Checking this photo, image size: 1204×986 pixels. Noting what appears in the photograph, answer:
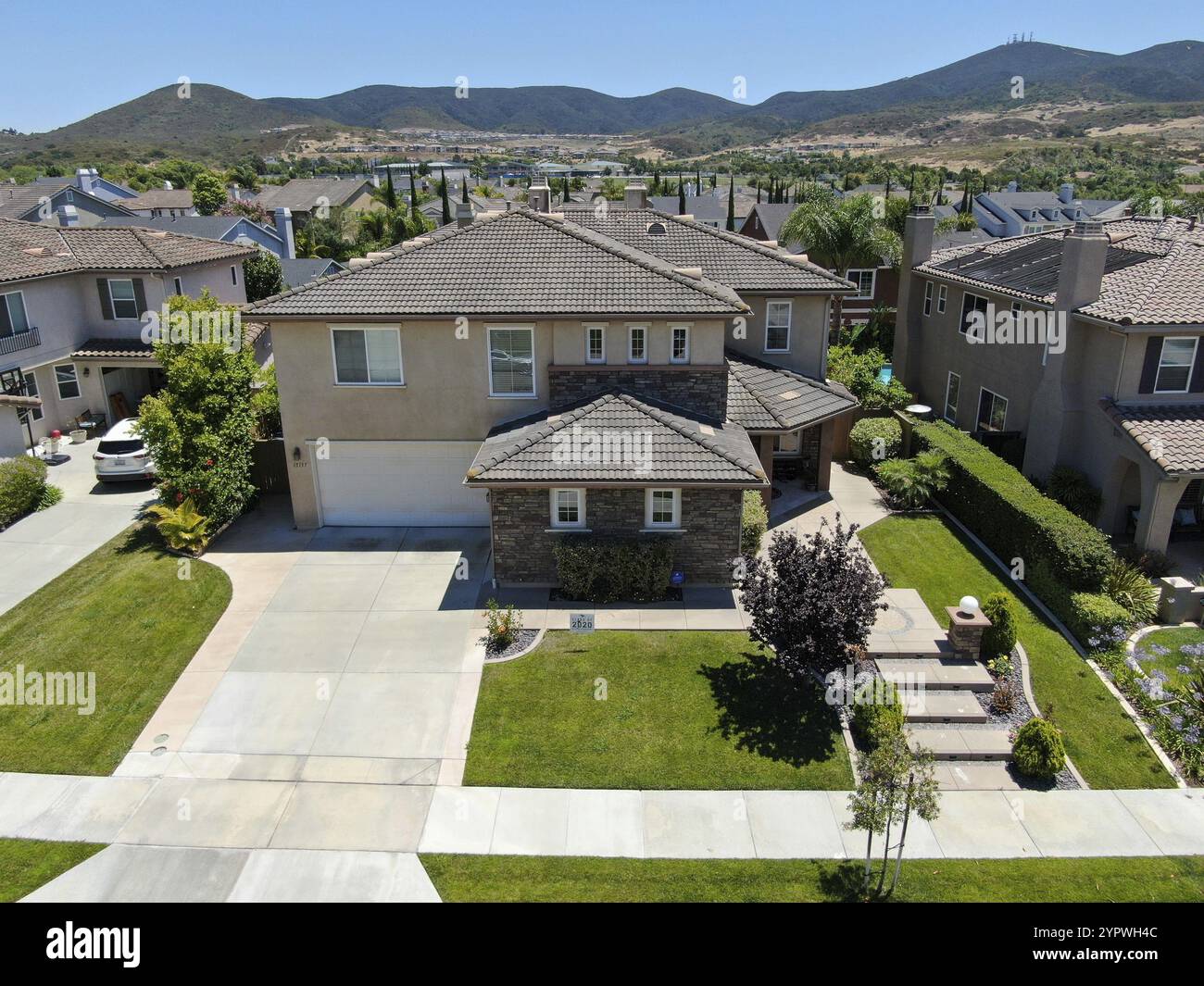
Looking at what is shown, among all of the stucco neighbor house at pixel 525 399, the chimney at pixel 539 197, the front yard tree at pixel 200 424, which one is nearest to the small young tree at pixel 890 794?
the stucco neighbor house at pixel 525 399

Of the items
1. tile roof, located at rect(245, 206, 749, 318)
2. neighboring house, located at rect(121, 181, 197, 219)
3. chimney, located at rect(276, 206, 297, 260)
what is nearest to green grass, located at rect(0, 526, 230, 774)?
tile roof, located at rect(245, 206, 749, 318)

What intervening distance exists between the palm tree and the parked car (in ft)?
89.6

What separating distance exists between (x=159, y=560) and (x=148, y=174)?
4717 inches

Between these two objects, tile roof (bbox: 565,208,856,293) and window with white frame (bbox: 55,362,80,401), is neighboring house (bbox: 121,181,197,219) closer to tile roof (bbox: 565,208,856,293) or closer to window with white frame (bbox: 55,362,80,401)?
window with white frame (bbox: 55,362,80,401)

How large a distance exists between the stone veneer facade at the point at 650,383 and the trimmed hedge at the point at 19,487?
13.4 meters

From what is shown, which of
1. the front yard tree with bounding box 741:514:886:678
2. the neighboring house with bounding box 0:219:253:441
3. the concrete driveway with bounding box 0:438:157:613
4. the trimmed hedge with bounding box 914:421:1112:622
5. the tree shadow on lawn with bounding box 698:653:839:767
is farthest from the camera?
the neighboring house with bounding box 0:219:253:441

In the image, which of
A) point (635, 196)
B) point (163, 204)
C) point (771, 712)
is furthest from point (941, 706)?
point (163, 204)

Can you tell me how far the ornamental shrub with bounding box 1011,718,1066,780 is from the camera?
1234 centimetres

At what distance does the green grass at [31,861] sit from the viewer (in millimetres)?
10398

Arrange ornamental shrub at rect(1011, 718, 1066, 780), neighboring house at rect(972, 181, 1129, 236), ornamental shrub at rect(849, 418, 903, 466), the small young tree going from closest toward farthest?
1. the small young tree
2. ornamental shrub at rect(1011, 718, 1066, 780)
3. ornamental shrub at rect(849, 418, 903, 466)
4. neighboring house at rect(972, 181, 1129, 236)

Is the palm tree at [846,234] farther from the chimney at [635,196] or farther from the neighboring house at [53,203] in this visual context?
the neighboring house at [53,203]

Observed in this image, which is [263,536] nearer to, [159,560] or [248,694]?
[159,560]

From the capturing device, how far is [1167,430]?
18.3 m

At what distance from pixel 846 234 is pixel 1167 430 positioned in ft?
71.6
